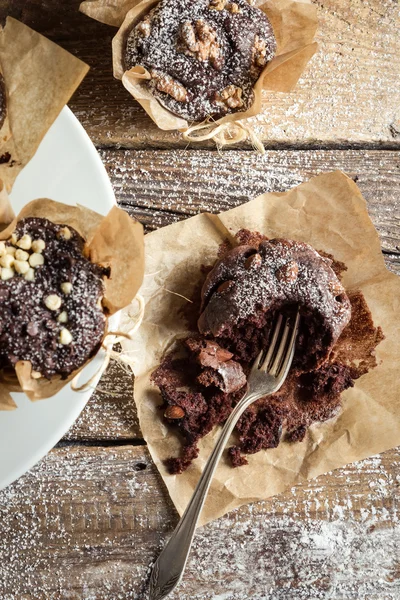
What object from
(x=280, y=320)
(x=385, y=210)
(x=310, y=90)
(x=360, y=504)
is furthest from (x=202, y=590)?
(x=310, y=90)

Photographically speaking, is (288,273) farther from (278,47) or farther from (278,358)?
(278,47)

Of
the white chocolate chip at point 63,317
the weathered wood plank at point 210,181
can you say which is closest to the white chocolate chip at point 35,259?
the white chocolate chip at point 63,317

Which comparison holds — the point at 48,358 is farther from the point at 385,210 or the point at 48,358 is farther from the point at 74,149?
the point at 385,210

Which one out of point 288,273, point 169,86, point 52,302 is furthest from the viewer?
point 169,86

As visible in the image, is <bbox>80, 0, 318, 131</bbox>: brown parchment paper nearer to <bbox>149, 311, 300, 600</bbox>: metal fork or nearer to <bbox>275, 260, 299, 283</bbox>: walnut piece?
<bbox>275, 260, 299, 283</bbox>: walnut piece

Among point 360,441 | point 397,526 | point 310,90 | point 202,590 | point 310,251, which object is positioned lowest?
point 202,590

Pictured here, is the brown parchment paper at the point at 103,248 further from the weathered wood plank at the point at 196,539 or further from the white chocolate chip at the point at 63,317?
the weathered wood plank at the point at 196,539

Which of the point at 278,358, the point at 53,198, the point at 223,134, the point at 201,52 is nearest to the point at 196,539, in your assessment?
the point at 278,358
